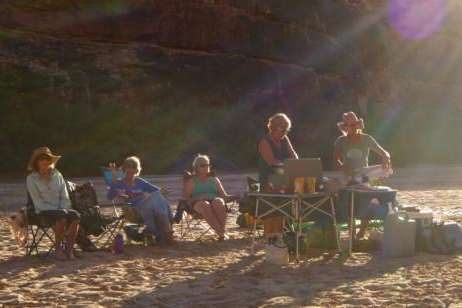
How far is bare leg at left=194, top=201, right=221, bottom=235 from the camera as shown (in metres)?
9.19

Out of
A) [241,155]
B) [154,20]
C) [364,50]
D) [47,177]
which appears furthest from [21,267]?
[364,50]

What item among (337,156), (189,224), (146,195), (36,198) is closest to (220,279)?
(36,198)

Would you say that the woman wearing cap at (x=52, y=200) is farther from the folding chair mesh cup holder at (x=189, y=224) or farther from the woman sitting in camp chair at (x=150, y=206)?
the folding chair mesh cup holder at (x=189, y=224)

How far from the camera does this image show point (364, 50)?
144 ft

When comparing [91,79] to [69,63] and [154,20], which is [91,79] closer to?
[69,63]

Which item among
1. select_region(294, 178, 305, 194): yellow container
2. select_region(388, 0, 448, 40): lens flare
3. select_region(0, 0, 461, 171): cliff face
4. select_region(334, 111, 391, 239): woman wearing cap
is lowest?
select_region(294, 178, 305, 194): yellow container

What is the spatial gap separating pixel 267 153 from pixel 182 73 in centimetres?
2938

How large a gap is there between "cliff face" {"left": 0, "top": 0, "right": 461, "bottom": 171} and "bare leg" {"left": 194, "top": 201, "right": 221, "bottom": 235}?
22.4 metres

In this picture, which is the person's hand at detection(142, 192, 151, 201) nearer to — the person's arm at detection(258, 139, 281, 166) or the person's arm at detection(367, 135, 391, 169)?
the person's arm at detection(258, 139, 281, 166)

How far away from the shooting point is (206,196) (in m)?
9.43

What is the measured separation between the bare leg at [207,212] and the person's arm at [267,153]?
1.18m

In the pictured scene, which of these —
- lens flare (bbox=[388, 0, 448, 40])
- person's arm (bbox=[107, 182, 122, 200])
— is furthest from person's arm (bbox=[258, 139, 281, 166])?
lens flare (bbox=[388, 0, 448, 40])

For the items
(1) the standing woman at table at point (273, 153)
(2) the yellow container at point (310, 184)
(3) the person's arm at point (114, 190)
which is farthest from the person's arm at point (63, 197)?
(2) the yellow container at point (310, 184)

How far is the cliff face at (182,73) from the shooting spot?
33312 millimetres
